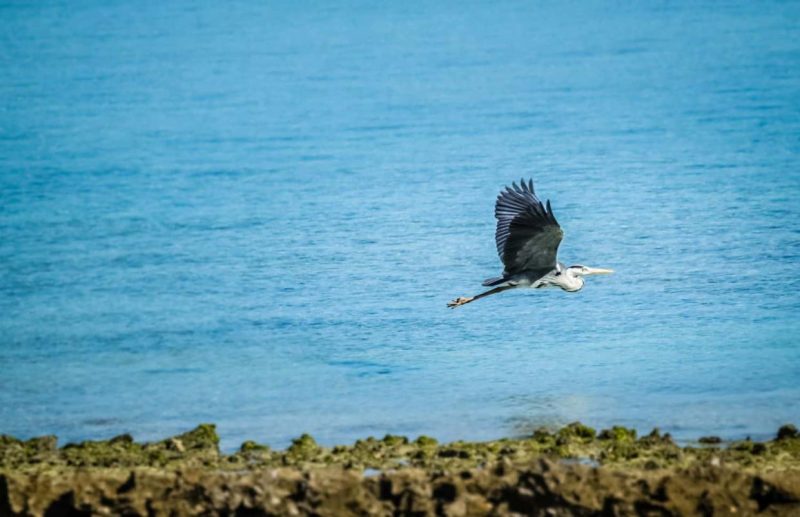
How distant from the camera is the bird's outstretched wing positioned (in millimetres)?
10023

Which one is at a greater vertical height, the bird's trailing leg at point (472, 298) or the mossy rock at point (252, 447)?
the bird's trailing leg at point (472, 298)

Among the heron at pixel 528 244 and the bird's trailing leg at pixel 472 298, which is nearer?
the heron at pixel 528 244

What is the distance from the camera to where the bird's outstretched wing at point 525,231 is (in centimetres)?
1002

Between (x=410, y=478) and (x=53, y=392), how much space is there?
406 centimetres

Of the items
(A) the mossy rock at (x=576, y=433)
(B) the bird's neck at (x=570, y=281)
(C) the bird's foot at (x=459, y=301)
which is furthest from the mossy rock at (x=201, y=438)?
(B) the bird's neck at (x=570, y=281)

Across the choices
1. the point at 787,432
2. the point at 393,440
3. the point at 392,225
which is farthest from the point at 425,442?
the point at 392,225

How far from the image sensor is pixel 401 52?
23.9m

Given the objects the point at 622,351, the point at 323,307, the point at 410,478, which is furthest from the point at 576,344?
the point at 410,478

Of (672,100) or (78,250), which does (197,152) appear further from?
(672,100)

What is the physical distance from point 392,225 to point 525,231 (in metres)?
4.54

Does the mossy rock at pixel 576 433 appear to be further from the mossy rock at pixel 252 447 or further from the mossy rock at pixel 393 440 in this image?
the mossy rock at pixel 252 447

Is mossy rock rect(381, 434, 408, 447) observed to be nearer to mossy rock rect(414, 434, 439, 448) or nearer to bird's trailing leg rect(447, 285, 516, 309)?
mossy rock rect(414, 434, 439, 448)

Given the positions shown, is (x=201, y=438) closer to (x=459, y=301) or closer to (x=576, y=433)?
(x=576, y=433)

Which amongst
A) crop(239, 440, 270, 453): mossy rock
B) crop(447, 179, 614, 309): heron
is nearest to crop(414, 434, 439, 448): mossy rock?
crop(239, 440, 270, 453): mossy rock
